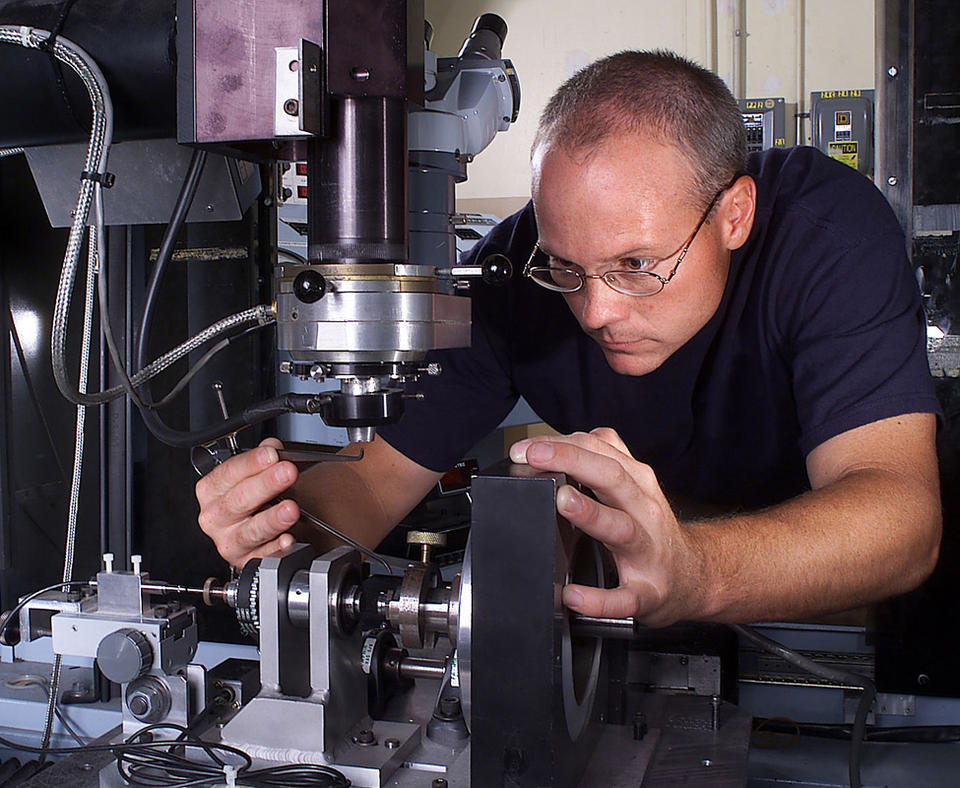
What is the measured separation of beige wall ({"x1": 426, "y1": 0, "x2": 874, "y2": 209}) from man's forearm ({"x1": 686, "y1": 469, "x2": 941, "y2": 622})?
297 cm

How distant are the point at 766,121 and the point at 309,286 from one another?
10.5ft

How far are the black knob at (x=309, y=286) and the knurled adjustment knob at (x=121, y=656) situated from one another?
370 millimetres

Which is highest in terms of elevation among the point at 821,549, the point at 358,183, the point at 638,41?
the point at 638,41

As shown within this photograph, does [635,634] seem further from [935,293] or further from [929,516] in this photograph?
[935,293]

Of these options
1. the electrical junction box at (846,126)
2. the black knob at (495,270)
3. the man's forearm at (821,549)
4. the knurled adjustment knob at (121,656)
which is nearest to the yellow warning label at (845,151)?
the electrical junction box at (846,126)

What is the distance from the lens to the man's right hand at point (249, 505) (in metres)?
1.08

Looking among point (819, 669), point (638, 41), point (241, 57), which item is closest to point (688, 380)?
point (819, 669)

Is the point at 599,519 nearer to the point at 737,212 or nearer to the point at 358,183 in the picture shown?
the point at 358,183

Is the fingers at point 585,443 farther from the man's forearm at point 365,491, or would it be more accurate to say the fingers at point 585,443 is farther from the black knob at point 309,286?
the man's forearm at point 365,491

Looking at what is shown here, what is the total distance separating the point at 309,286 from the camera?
778mm

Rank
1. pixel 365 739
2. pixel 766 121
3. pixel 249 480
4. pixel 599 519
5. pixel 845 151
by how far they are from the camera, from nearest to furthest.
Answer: pixel 599 519 → pixel 365 739 → pixel 249 480 → pixel 845 151 → pixel 766 121

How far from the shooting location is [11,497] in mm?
1376

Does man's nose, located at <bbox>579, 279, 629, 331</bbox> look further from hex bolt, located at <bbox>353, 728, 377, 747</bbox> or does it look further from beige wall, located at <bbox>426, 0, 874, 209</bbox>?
beige wall, located at <bbox>426, 0, 874, 209</bbox>

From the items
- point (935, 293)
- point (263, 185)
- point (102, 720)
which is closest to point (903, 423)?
point (935, 293)
